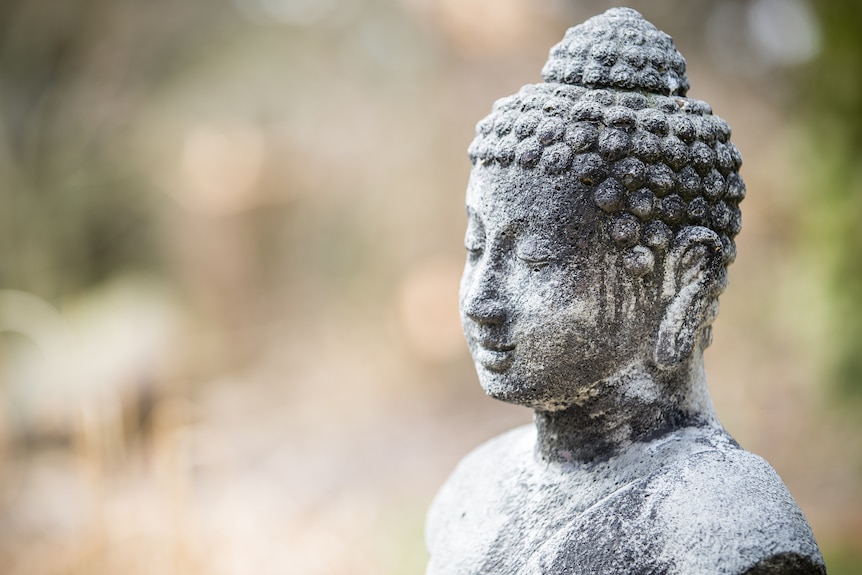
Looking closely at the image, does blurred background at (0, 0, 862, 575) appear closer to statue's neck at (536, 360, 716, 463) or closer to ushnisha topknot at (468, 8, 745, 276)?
statue's neck at (536, 360, 716, 463)

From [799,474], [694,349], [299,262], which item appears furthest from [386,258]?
[694,349]

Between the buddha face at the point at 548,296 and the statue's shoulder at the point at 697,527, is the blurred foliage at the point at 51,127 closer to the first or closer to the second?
the buddha face at the point at 548,296

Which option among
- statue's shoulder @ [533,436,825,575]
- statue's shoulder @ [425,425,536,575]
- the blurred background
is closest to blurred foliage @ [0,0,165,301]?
the blurred background

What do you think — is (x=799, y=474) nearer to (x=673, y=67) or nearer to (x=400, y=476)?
(x=400, y=476)

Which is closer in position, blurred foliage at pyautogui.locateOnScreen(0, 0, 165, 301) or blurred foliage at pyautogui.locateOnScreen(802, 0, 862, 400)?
blurred foliage at pyautogui.locateOnScreen(802, 0, 862, 400)

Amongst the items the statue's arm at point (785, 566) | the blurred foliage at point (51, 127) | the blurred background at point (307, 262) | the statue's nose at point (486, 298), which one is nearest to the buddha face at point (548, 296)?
the statue's nose at point (486, 298)

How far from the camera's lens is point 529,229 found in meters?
1.59

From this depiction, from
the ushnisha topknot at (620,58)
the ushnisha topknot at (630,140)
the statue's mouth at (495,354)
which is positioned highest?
the ushnisha topknot at (620,58)

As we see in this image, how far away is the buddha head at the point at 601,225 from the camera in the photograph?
156cm

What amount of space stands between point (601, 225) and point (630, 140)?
167mm

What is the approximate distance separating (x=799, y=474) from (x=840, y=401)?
1.56ft

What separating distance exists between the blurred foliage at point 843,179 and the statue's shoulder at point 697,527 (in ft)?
11.2

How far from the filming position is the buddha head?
1.56m

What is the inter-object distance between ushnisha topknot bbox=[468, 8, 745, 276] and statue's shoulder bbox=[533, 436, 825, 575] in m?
0.40
